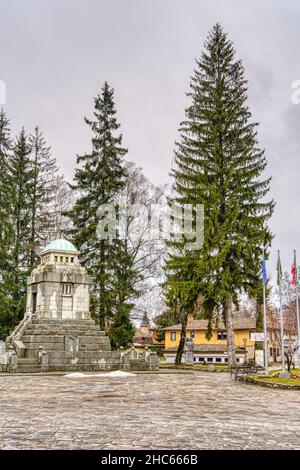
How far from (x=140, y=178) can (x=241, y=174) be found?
10507 mm

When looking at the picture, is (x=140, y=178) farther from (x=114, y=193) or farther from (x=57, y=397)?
(x=57, y=397)

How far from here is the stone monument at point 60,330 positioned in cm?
2819

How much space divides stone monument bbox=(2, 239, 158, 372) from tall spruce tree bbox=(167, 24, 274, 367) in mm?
5333

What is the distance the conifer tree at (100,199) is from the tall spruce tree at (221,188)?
6.04 m

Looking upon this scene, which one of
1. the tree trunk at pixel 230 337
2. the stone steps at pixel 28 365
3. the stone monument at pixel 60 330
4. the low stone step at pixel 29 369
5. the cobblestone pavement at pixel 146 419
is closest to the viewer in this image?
the cobblestone pavement at pixel 146 419

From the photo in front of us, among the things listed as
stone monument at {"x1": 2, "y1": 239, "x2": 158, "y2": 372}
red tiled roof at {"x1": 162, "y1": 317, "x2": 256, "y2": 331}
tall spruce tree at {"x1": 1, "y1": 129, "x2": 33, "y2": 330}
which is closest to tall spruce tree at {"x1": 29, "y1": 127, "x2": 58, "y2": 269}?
tall spruce tree at {"x1": 1, "y1": 129, "x2": 33, "y2": 330}

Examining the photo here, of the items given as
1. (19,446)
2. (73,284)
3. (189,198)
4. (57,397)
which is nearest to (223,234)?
(189,198)

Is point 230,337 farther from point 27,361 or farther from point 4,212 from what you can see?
point 4,212

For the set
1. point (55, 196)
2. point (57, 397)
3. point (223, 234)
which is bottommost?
point (57, 397)

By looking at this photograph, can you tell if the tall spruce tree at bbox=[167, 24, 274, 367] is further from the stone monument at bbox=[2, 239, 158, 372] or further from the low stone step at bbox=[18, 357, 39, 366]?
the low stone step at bbox=[18, 357, 39, 366]

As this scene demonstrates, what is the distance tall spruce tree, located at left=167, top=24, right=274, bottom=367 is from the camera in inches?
1232

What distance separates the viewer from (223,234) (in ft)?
102

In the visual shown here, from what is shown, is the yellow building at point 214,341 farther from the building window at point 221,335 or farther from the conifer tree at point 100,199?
the conifer tree at point 100,199

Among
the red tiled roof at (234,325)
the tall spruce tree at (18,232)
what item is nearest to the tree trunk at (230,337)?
the tall spruce tree at (18,232)
